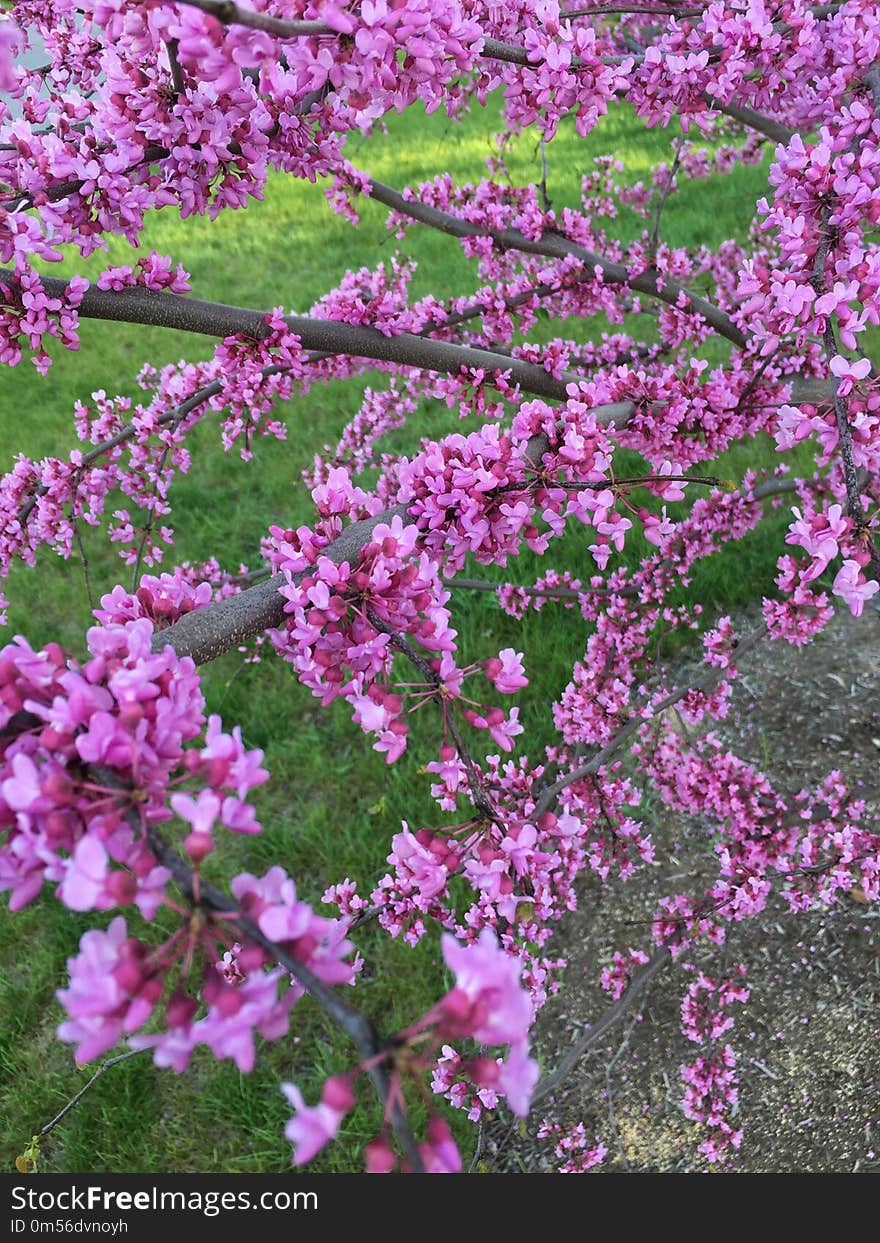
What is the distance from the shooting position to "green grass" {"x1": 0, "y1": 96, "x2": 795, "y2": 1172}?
2.93 metres

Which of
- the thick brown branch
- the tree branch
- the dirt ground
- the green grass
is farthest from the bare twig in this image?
the tree branch

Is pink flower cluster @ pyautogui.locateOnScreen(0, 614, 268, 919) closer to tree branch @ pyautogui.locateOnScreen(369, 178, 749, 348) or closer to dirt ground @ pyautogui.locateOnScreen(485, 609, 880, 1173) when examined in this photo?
dirt ground @ pyautogui.locateOnScreen(485, 609, 880, 1173)

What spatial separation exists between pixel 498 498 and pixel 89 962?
1.11 metres

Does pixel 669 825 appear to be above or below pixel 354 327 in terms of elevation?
below

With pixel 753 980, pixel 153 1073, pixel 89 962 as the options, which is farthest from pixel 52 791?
pixel 753 980

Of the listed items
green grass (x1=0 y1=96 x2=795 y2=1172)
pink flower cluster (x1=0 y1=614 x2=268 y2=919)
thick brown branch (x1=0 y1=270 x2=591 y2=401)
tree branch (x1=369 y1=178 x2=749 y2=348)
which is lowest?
green grass (x1=0 y1=96 x2=795 y2=1172)

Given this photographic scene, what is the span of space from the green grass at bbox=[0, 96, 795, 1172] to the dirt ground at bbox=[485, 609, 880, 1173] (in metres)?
0.51

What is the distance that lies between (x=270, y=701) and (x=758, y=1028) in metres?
2.67

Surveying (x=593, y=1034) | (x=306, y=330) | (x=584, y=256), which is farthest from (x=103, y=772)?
(x=584, y=256)

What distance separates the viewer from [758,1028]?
3.00 meters

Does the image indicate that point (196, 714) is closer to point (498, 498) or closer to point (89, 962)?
point (89, 962)

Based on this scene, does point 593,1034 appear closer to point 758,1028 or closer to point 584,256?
point 758,1028

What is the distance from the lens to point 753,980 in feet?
10.2

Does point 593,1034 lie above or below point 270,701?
above
